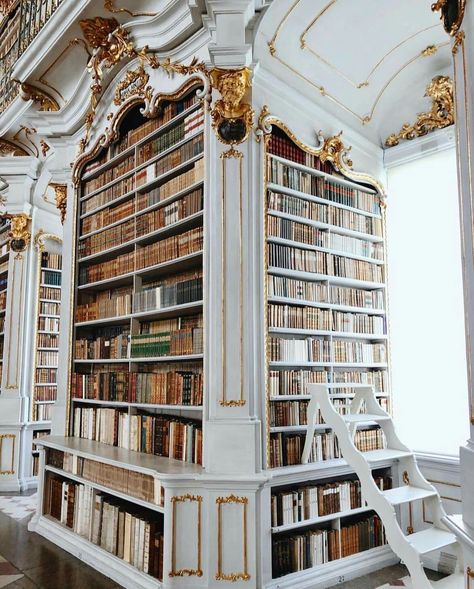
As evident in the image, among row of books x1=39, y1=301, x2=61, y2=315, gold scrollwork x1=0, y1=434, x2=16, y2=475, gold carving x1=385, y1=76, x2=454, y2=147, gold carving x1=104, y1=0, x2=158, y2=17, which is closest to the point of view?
gold carving x1=104, y1=0, x2=158, y2=17

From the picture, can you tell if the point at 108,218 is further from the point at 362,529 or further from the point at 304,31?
the point at 362,529

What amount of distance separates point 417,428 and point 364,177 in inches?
79.2

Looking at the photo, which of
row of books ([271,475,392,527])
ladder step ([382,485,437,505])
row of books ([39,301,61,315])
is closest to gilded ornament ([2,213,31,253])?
row of books ([39,301,61,315])

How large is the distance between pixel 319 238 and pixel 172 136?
130 cm

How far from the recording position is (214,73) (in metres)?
3.24

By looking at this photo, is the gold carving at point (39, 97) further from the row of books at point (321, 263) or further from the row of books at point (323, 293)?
the row of books at point (323, 293)

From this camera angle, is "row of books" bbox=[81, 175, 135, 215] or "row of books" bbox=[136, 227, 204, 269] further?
"row of books" bbox=[81, 175, 135, 215]

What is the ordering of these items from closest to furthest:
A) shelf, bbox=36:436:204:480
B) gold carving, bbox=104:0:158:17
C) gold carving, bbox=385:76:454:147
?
shelf, bbox=36:436:204:480, gold carving, bbox=104:0:158:17, gold carving, bbox=385:76:454:147

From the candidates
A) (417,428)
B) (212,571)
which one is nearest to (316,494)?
(212,571)

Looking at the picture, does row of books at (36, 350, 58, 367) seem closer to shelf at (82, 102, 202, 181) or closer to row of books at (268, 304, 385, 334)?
shelf at (82, 102, 202, 181)

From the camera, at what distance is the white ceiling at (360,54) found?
3395 mm

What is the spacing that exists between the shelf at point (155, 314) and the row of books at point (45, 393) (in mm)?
2199

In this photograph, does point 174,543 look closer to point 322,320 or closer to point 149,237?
point 322,320

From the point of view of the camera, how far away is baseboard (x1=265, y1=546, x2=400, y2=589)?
3064 mm
